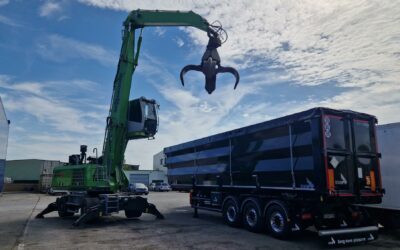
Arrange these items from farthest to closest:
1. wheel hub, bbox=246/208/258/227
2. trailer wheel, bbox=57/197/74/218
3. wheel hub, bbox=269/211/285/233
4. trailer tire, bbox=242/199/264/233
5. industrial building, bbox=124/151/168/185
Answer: industrial building, bbox=124/151/168/185
trailer wheel, bbox=57/197/74/218
wheel hub, bbox=246/208/258/227
trailer tire, bbox=242/199/264/233
wheel hub, bbox=269/211/285/233

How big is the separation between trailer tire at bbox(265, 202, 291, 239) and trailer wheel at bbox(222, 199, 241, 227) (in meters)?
1.65

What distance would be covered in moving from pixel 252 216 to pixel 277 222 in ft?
4.23

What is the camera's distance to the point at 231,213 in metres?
11.9

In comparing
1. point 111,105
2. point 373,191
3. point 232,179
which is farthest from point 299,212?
point 111,105

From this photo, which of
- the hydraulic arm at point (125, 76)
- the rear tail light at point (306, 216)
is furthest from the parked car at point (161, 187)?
the rear tail light at point (306, 216)

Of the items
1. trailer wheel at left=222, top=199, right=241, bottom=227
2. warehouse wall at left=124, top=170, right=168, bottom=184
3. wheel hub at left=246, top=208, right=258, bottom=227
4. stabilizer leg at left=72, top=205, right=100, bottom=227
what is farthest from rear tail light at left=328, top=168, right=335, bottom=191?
warehouse wall at left=124, top=170, right=168, bottom=184

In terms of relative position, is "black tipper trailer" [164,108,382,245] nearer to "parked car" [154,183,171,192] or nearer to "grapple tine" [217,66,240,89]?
"grapple tine" [217,66,240,89]

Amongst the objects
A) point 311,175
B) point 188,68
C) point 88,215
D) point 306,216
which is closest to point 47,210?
point 88,215

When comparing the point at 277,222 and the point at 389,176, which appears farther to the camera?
the point at 389,176

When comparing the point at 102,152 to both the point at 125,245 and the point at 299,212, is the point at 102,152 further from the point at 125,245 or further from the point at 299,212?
the point at 299,212

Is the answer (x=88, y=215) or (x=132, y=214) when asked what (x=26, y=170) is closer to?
(x=132, y=214)

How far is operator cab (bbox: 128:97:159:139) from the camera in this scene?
1329cm

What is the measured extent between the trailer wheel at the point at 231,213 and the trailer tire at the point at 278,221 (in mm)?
1655

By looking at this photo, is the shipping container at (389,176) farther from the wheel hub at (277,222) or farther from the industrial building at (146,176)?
the industrial building at (146,176)
